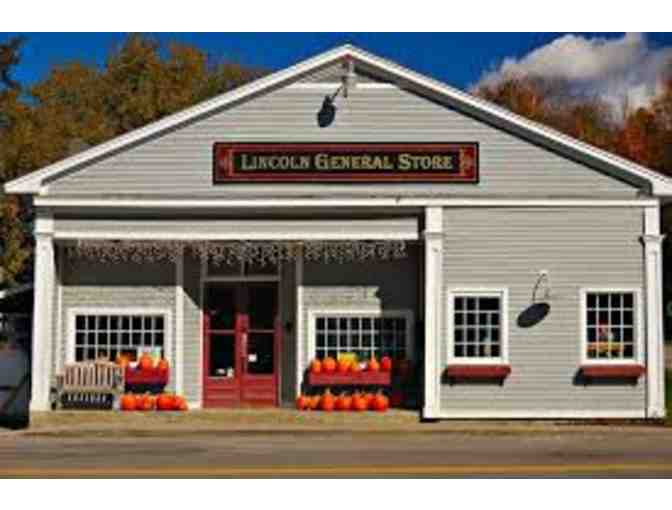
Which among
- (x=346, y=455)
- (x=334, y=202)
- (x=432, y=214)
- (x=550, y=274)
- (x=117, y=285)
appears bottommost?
(x=346, y=455)

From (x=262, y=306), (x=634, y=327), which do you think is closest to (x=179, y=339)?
(x=262, y=306)

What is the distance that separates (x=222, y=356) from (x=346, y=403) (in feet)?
8.54

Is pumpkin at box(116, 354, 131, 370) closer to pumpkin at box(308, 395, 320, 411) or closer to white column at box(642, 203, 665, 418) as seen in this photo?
pumpkin at box(308, 395, 320, 411)

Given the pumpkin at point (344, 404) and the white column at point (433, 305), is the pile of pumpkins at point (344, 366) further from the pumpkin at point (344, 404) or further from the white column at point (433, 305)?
the white column at point (433, 305)

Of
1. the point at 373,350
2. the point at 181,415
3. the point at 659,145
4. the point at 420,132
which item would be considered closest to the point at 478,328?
the point at 373,350

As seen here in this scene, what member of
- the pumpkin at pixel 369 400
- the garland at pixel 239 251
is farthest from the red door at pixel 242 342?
the pumpkin at pixel 369 400

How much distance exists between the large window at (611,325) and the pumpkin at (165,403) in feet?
24.1

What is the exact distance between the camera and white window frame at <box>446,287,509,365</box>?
63.5ft

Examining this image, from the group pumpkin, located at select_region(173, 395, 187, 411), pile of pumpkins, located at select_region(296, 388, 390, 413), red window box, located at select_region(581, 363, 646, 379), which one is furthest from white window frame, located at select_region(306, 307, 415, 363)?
red window box, located at select_region(581, 363, 646, 379)

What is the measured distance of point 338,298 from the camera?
2056 centimetres

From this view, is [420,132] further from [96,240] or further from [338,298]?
[96,240]

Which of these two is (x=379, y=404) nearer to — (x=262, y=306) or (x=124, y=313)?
(x=262, y=306)

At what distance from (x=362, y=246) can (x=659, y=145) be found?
25169 millimetres

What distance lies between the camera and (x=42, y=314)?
19281 mm
